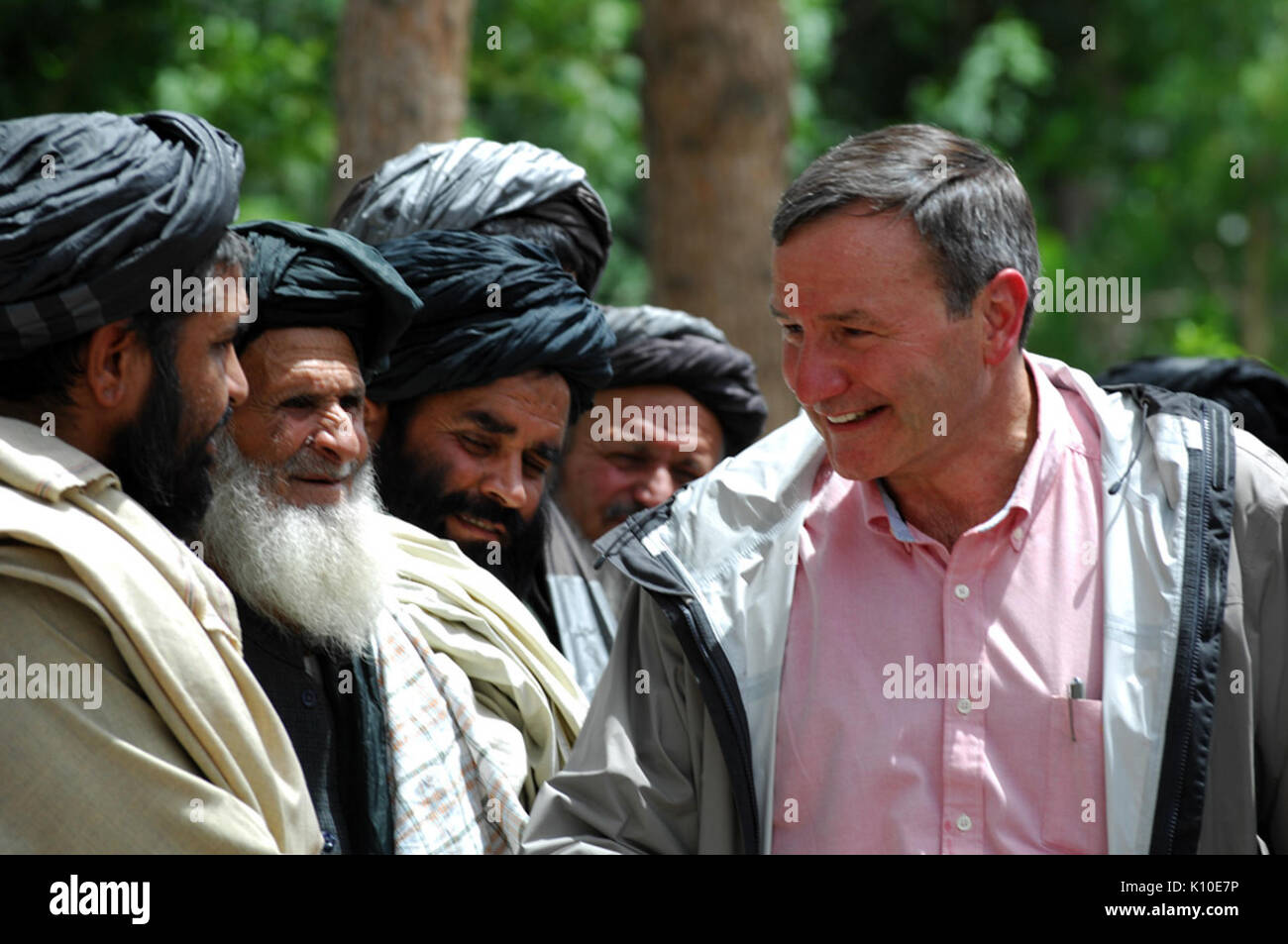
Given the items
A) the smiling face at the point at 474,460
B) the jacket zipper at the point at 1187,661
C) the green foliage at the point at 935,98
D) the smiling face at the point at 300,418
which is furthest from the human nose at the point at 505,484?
the green foliage at the point at 935,98

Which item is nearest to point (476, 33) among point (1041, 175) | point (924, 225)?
point (1041, 175)

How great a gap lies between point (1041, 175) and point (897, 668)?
1618cm

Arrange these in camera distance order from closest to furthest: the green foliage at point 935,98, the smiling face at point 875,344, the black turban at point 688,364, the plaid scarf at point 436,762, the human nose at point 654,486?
the smiling face at point 875,344 → the plaid scarf at point 436,762 → the human nose at point 654,486 → the black turban at point 688,364 → the green foliage at point 935,98

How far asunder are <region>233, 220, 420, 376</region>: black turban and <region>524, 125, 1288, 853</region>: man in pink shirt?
1.01 meters

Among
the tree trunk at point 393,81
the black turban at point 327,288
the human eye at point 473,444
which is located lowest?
the human eye at point 473,444

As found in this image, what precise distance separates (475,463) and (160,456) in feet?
3.92

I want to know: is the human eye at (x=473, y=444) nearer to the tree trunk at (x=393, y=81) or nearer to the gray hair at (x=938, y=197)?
the gray hair at (x=938, y=197)

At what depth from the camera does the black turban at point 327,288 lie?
3.40m

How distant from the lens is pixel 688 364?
5070mm

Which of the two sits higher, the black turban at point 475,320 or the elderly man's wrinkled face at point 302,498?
the black turban at point 475,320

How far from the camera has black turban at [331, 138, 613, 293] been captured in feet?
14.2

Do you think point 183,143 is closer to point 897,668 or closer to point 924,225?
point 924,225

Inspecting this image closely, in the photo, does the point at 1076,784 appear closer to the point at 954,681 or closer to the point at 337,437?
the point at 954,681

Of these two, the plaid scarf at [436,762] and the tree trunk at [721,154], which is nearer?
the plaid scarf at [436,762]
